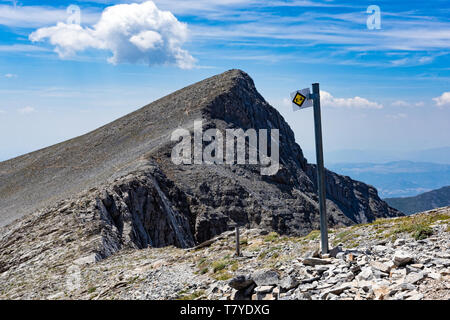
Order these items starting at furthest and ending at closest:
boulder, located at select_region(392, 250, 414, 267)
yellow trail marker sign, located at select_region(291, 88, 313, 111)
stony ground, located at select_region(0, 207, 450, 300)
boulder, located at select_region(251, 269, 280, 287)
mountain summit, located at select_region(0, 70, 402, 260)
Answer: mountain summit, located at select_region(0, 70, 402, 260), yellow trail marker sign, located at select_region(291, 88, 313, 111), boulder, located at select_region(251, 269, 280, 287), boulder, located at select_region(392, 250, 414, 267), stony ground, located at select_region(0, 207, 450, 300)

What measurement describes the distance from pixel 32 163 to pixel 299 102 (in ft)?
199

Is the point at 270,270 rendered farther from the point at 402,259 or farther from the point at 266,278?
the point at 402,259

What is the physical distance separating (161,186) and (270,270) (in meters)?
32.1

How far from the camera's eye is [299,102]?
43.2 feet

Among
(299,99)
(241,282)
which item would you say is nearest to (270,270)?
(241,282)

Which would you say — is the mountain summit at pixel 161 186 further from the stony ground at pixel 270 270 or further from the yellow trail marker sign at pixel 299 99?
the yellow trail marker sign at pixel 299 99

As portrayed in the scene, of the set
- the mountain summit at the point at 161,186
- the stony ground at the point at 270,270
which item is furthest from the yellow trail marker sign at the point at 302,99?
the mountain summit at the point at 161,186

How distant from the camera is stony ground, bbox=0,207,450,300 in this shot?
35.1ft

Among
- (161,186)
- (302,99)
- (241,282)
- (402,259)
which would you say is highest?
(302,99)

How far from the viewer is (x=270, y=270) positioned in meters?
12.6

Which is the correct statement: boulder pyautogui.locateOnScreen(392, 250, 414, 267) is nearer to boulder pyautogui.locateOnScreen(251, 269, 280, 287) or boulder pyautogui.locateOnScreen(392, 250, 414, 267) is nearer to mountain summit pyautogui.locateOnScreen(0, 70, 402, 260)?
boulder pyautogui.locateOnScreen(251, 269, 280, 287)

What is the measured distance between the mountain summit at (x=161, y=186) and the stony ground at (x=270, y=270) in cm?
396

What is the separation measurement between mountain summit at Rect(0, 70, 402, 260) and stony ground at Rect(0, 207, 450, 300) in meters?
3.96

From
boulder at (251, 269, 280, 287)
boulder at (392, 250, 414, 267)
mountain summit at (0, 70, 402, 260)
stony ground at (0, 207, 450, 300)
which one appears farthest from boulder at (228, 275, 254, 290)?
mountain summit at (0, 70, 402, 260)
